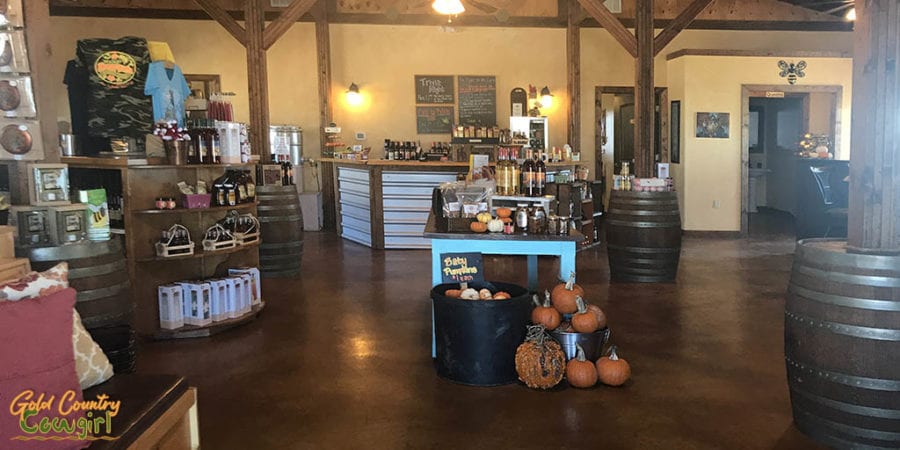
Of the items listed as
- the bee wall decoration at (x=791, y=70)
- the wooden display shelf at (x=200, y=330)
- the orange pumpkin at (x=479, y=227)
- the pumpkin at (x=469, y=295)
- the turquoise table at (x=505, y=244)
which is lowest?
the wooden display shelf at (x=200, y=330)

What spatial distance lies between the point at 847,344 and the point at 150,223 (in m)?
4.53

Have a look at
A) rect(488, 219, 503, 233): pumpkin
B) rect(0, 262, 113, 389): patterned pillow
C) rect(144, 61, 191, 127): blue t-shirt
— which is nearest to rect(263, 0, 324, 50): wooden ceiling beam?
rect(144, 61, 191, 127): blue t-shirt

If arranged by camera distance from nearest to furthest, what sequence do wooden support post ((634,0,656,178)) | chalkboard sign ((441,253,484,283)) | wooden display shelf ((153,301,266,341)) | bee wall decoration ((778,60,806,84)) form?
chalkboard sign ((441,253,484,283))
wooden display shelf ((153,301,266,341))
wooden support post ((634,0,656,178))
bee wall decoration ((778,60,806,84))

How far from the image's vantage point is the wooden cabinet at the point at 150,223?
5.15 meters

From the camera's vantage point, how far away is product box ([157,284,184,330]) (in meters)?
5.28

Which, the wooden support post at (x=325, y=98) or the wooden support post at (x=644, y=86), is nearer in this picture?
the wooden support post at (x=644, y=86)

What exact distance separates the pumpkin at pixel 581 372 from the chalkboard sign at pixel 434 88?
28.1 ft

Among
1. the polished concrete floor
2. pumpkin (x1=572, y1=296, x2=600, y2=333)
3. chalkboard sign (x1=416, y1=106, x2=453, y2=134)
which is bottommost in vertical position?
the polished concrete floor

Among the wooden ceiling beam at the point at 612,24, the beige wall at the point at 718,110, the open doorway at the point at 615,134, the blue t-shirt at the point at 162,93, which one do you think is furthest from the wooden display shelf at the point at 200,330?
the open doorway at the point at 615,134

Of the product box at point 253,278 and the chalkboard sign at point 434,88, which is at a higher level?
the chalkboard sign at point 434,88

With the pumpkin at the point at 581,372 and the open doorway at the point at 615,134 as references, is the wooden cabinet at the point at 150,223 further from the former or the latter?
the open doorway at the point at 615,134

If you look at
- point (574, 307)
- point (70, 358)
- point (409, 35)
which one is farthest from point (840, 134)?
point (70, 358)

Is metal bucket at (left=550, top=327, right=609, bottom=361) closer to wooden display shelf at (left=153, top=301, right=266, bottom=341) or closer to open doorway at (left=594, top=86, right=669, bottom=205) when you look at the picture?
wooden display shelf at (left=153, top=301, right=266, bottom=341)

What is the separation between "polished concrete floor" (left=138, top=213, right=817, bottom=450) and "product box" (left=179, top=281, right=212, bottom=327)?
0.21 m
